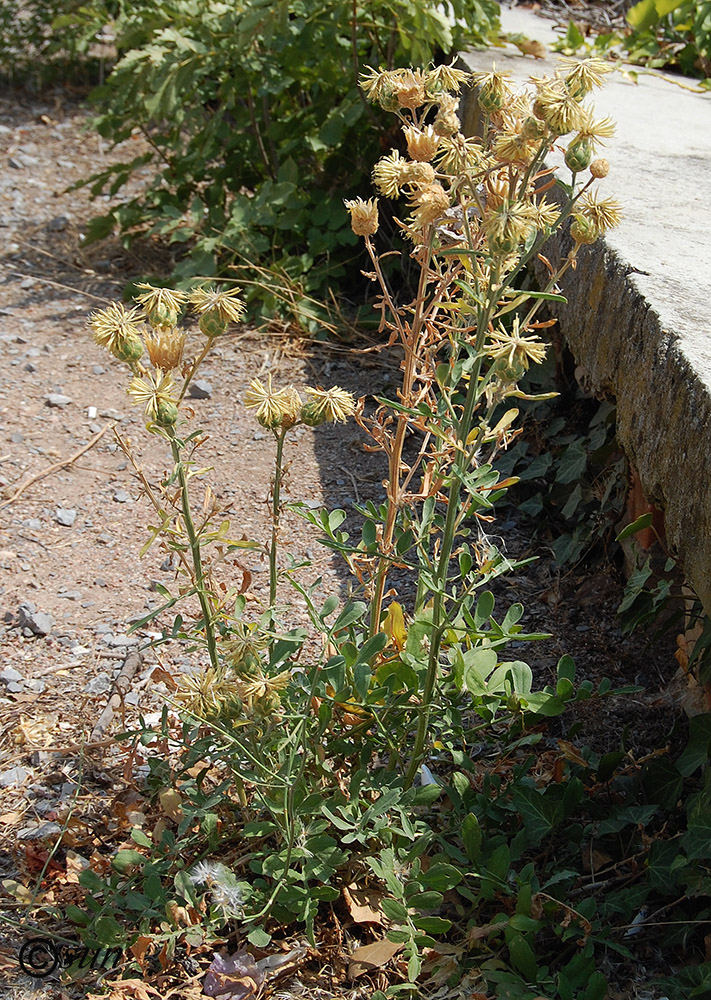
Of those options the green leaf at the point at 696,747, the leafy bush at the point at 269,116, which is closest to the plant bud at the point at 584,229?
the green leaf at the point at 696,747

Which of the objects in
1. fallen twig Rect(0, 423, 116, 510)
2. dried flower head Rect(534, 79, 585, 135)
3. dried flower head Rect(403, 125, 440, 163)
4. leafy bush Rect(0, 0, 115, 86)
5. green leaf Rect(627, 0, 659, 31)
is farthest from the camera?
leafy bush Rect(0, 0, 115, 86)

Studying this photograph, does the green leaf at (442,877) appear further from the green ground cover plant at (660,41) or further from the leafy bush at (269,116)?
the green ground cover plant at (660,41)

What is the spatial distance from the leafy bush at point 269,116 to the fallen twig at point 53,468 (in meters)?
0.84

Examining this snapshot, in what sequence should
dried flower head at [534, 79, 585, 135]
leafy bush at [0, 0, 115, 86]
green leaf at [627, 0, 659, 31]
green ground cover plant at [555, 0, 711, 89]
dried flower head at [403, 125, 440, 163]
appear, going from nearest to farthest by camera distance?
dried flower head at [534, 79, 585, 135] → dried flower head at [403, 125, 440, 163] → green ground cover plant at [555, 0, 711, 89] → green leaf at [627, 0, 659, 31] → leafy bush at [0, 0, 115, 86]

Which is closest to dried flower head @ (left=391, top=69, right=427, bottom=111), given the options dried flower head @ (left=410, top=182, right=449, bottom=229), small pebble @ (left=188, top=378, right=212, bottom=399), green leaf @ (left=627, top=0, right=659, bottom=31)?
dried flower head @ (left=410, top=182, right=449, bottom=229)

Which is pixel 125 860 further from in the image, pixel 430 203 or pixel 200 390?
pixel 200 390

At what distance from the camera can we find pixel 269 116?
3.70 meters

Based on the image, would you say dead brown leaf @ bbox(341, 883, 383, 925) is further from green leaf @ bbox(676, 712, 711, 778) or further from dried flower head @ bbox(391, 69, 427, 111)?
dried flower head @ bbox(391, 69, 427, 111)

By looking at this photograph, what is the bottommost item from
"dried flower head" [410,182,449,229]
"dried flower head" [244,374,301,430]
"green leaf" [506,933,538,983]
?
"green leaf" [506,933,538,983]

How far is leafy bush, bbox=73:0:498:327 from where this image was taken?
3.38 m

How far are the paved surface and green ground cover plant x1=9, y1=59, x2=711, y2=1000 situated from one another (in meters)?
0.29

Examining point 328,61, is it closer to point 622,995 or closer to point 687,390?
point 687,390

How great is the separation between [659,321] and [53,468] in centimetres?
179

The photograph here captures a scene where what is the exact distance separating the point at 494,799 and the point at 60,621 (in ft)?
3.66
